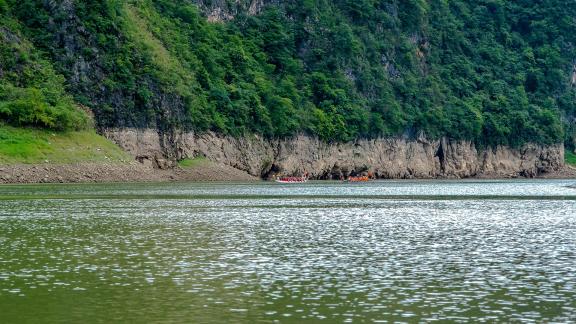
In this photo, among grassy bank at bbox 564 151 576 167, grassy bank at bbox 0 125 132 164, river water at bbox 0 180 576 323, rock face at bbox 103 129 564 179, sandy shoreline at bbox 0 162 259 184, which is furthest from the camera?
grassy bank at bbox 564 151 576 167

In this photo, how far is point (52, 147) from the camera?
110 metres

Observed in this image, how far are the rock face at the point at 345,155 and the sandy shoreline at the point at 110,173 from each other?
223 centimetres

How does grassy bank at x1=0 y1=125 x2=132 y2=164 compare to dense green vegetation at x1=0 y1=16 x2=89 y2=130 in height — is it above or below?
below

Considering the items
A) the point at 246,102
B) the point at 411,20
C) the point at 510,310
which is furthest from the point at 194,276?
the point at 411,20

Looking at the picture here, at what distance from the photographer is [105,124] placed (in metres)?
125

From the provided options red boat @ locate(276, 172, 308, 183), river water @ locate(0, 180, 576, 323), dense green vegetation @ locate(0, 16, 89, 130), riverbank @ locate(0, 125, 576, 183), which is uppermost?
dense green vegetation @ locate(0, 16, 89, 130)

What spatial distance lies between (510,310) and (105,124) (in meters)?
106

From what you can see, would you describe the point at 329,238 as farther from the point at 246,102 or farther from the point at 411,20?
the point at 411,20

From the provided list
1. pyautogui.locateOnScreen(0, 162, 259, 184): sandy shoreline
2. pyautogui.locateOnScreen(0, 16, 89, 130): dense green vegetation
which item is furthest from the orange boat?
pyautogui.locateOnScreen(0, 16, 89, 130): dense green vegetation

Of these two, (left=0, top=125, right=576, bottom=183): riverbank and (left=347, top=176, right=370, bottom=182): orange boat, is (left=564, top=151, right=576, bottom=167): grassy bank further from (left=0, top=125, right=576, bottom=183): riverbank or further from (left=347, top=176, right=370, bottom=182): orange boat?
(left=347, top=176, right=370, bottom=182): orange boat

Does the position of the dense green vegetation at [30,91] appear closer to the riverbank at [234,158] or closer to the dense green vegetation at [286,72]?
the dense green vegetation at [286,72]

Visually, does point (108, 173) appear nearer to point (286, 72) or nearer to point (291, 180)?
point (291, 180)

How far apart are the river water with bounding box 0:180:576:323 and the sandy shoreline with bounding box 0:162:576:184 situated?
4943 cm

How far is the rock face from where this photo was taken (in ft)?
422
